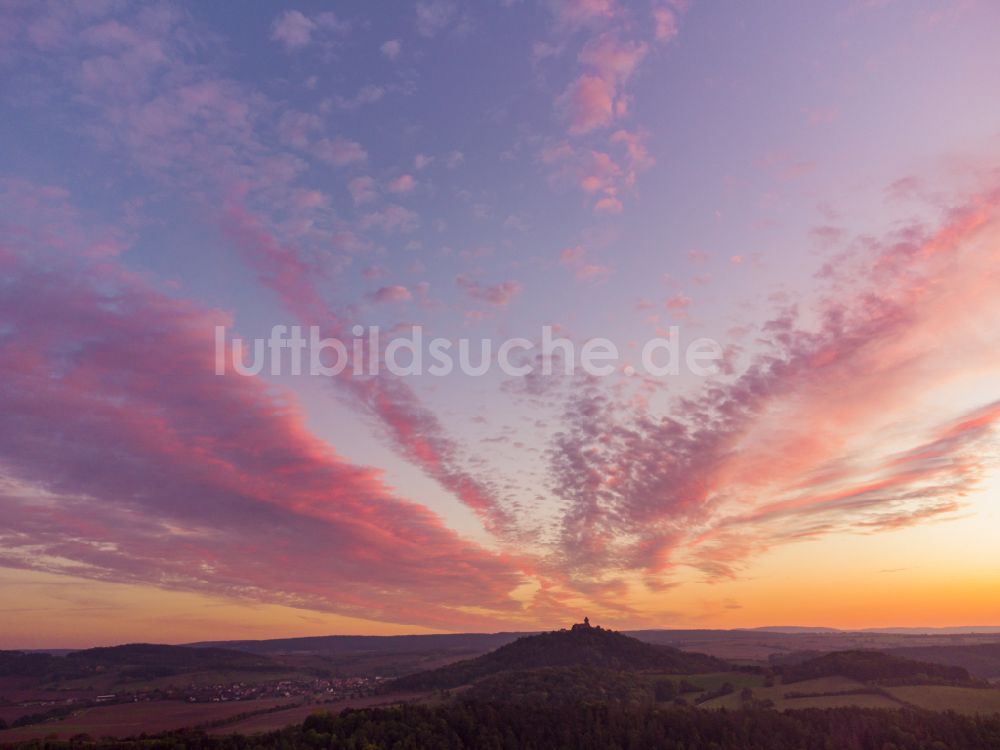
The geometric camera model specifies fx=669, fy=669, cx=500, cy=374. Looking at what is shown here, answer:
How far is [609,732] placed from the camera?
130000 millimetres

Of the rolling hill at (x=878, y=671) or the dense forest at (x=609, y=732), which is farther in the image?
the rolling hill at (x=878, y=671)

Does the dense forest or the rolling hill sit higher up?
the rolling hill

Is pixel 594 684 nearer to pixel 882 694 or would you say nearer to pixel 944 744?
pixel 882 694

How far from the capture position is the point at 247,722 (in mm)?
178250

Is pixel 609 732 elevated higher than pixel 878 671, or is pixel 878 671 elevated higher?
pixel 878 671

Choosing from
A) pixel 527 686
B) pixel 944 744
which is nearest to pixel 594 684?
pixel 527 686

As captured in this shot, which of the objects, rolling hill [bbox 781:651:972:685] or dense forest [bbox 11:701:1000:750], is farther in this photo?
rolling hill [bbox 781:651:972:685]

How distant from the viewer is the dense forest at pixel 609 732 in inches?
4663

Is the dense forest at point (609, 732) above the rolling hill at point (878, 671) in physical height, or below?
below

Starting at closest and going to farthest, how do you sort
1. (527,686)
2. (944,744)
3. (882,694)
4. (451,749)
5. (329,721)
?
(944,744) → (451,749) → (329,721) → (882,694) → (527,686)

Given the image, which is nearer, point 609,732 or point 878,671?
point 609,732

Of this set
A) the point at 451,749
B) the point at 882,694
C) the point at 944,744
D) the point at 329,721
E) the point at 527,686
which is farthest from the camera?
the point at 527,686

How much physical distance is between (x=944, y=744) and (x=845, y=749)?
627 inches

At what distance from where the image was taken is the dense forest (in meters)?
118
